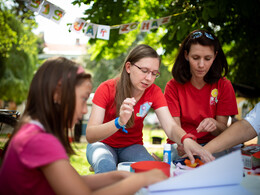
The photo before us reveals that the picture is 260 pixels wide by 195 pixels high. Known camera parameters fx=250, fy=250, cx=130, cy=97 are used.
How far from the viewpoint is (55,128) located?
3.59ft

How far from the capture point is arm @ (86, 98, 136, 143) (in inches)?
60.0

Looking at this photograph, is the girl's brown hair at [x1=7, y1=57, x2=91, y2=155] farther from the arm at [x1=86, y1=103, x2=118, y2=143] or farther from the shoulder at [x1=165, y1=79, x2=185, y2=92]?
the shoulder at [x1=165, y1=79, x2=185, y2=92]

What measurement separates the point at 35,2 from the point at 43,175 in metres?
2.95

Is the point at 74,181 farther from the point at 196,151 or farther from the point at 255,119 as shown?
the point at 255,119

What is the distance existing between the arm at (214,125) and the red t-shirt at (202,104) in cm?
6

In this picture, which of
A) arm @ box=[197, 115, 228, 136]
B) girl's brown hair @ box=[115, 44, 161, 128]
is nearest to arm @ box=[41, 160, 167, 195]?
arm @ box=[197, 115, 228, 136]

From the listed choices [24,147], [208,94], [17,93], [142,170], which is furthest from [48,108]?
[17,93]

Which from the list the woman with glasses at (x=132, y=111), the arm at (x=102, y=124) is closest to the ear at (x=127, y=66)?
the woman with glasses at (x=132, y=111)

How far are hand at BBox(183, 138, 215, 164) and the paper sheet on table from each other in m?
0.39

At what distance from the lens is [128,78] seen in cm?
219

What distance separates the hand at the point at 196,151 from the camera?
1481 millimetres

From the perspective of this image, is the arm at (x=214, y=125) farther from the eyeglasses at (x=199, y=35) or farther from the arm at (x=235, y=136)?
the eyeglasses at (x=199, y=35)

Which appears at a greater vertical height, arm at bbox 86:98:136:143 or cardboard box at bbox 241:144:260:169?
arm at bbox 86:98:136:143

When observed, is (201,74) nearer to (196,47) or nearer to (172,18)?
(196,47)
